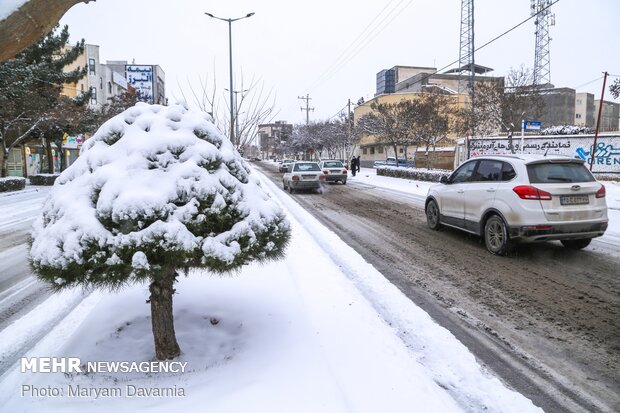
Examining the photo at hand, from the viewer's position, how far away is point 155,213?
275cm

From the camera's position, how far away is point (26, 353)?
358 cm

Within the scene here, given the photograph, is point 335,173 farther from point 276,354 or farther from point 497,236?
point 276,354

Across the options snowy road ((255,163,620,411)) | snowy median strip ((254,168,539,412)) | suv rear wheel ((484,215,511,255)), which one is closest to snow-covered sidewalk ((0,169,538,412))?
snowy median strip ((254,168,539,412))

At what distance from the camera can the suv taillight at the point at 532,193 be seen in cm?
614

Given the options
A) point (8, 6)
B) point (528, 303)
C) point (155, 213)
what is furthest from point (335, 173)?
point (8, 6)

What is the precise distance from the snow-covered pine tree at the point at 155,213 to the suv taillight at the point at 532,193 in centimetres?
448

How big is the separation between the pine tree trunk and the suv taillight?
5365 millimetres

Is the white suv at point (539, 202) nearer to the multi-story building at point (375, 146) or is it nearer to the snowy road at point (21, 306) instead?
the snowy road at point (21, 306)

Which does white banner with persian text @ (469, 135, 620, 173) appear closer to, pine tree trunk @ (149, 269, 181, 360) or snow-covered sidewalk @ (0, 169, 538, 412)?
snow-covered sidewalk @ (0, 169, 538, 412)

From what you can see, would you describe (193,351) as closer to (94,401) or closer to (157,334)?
(157,334)

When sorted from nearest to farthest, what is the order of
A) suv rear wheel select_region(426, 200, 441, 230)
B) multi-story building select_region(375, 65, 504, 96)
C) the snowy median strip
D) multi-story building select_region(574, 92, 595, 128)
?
the snowy median strip
suv rear wheel select_region(426, 200, 441, 230)
multi-story building select_region(375, 65, 504, 96)
multi-story building select_region(574, 92, 595, 128)

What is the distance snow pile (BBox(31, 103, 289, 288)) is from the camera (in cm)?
265
